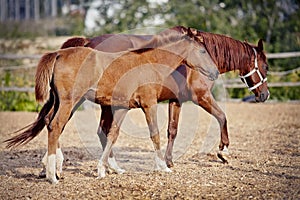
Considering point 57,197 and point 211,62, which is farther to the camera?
point 211,62

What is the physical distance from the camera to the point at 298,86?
49.9 feet

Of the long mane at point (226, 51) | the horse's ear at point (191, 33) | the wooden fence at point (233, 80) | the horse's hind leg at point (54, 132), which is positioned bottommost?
the wooden fence at point (233, 80)

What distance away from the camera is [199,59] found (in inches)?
266

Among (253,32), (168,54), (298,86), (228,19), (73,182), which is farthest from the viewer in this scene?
(228,19)

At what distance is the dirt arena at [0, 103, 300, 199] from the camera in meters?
5.27

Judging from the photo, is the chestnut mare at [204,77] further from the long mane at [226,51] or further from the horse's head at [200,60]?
the horse's head at [200,60]

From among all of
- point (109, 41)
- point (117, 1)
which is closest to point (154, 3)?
point (117, 1)

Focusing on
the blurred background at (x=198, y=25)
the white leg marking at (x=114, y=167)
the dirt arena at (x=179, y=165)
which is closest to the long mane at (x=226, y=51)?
the dirt arena at (x=179, y=165)

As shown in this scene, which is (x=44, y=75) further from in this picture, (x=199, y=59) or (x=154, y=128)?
(x=199, y=59)

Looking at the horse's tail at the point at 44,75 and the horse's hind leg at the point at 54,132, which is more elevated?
the horse's tail at the point at 44,75

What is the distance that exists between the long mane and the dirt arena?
140cm

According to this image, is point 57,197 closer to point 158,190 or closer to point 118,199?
point 118,199

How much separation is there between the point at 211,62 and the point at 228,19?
14065mm

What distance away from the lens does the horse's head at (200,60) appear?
22.1 feet
